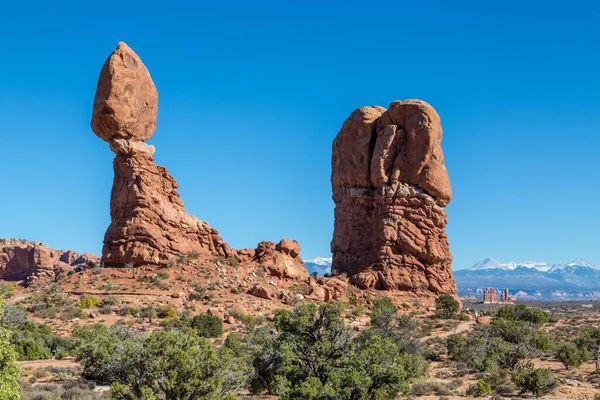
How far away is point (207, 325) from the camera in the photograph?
32.3m

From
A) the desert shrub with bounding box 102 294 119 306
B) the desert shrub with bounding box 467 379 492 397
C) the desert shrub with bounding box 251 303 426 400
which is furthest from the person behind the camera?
the desert shrub with bounding box 102 294 119 306

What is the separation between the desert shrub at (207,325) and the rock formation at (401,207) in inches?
604

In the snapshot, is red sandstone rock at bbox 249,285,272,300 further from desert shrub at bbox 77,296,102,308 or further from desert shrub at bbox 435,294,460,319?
desert shrub at bbox 435,294,460,319

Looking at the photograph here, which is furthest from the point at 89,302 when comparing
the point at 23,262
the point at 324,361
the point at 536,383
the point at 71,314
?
the point at 23,262

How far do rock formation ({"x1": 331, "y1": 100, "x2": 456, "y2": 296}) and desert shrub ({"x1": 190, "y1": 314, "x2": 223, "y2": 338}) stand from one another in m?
15.3

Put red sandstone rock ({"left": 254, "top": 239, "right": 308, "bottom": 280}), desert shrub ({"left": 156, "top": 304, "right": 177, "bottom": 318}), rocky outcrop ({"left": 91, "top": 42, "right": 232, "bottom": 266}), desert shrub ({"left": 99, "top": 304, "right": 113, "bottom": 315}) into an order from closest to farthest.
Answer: desert shrub ({"left": 99, "top": 304, "right": 113, "bottom": 315}), desert shrub ({"left": 156, "top": 304, "right": 177, "bottom": 318}), rocky outcrop ({"left": 91, "top": 42, "right": 232, "bottom": 266}), red sandstone rock ({"left": 254, "top": 239, "right": 308, "bottom": 280})

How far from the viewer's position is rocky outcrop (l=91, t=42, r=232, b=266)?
39781 millimetres

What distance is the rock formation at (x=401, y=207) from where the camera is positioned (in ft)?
155

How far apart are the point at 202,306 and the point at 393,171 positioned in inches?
755

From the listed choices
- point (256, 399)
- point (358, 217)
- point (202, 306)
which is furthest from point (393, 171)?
point (256, 399)

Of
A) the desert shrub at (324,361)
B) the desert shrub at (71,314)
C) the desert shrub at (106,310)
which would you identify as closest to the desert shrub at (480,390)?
the desert shrub at (324,361)

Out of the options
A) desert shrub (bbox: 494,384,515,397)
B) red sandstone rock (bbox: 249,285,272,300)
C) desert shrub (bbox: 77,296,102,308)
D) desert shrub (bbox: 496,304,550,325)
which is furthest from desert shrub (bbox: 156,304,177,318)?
desert shrub (bbox: 496,304,550,325)

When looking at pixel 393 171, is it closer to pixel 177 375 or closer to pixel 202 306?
pixel 202 306

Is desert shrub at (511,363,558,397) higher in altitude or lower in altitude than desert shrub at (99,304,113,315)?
lower
